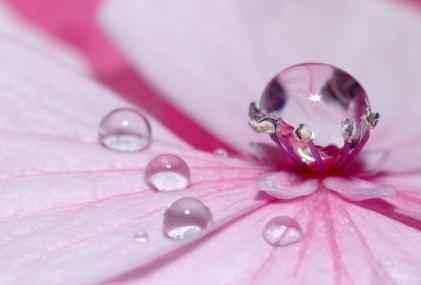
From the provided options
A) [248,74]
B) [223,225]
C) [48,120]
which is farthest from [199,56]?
[223,225]

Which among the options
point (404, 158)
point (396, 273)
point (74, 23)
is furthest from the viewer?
point (74, 23)

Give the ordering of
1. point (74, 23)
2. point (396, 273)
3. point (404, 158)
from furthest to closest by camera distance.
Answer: point (74, 23) < point (404, 158) < point (396, 273)

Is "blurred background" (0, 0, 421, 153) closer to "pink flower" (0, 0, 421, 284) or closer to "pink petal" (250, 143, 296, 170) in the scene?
"pink flower" (0, 0, 421, 284)

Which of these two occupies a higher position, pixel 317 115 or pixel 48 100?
pixel 48 100

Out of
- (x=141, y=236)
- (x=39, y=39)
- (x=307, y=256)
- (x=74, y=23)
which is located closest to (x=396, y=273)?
(x=307, y=256)

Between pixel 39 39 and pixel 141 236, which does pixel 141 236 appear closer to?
pixel 141 236

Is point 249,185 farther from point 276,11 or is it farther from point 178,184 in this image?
point 276,11
